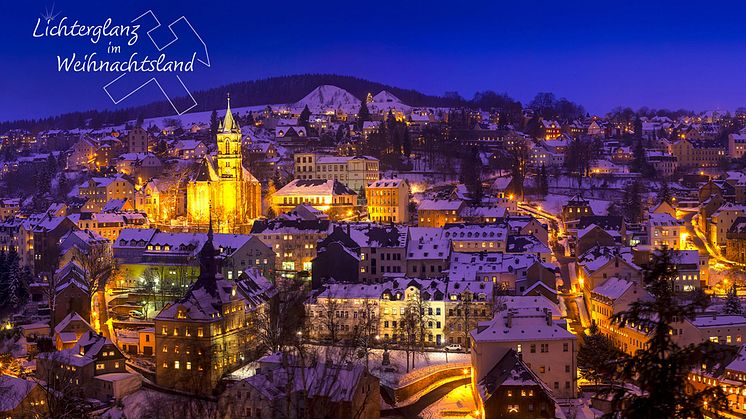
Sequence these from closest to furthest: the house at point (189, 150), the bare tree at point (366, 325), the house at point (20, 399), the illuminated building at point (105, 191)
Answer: the house at point (20, 399) < the bare tree at point (366, 325) < the illuminated building at point (105, 191) < the house at point (189, 150)

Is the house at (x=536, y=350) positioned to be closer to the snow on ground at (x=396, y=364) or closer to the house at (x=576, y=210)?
the snow on ground at (x=396, y=364)

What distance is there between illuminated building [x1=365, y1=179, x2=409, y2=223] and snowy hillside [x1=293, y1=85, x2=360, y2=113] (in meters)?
72.8

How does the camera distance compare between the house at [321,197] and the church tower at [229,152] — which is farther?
the church tower at [229,152]

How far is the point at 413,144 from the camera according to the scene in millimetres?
103500

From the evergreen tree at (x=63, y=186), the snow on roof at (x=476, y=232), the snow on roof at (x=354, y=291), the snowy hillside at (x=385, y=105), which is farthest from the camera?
the snowy hillside at (x=385, y=105)

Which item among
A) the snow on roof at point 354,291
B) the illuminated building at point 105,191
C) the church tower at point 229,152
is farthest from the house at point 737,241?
the illuminated building at point 105,191

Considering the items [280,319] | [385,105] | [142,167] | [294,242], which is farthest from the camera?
[385,105]

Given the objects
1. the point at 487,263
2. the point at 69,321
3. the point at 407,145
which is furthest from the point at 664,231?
the point at 69,321

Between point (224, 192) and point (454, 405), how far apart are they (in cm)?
4507

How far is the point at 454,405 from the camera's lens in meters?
37.6

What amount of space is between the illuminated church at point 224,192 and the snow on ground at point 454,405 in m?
39.5

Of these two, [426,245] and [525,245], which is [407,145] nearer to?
[525,245]

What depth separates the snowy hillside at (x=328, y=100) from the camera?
514 ft

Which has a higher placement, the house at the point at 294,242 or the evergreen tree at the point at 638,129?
the evergreen tree at the point at 638,129
